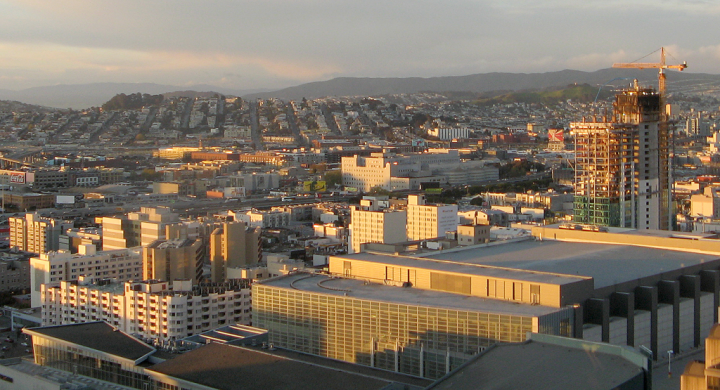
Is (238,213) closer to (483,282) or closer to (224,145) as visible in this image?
(483,282)

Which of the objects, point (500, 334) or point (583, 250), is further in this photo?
point (583, 250)

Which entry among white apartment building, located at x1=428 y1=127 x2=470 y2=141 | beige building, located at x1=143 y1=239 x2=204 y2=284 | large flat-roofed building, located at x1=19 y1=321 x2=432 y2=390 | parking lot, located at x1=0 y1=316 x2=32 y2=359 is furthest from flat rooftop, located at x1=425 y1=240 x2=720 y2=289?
white apartment building, located at x1=428 y1=127 x2=470 y2=141

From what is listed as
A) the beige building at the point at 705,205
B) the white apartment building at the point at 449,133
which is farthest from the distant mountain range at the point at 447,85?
the beige building at the point at 705,205

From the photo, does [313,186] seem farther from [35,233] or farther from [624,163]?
[624,163]

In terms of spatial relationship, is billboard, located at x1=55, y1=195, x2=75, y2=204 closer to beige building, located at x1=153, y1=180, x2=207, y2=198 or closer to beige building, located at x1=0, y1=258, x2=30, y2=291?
beige building, located at x1=153, y1=180, x2=207, y2=198

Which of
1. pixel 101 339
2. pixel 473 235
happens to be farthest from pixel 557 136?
pixel 101 339

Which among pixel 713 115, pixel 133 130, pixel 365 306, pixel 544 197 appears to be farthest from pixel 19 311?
pixel 713 115
